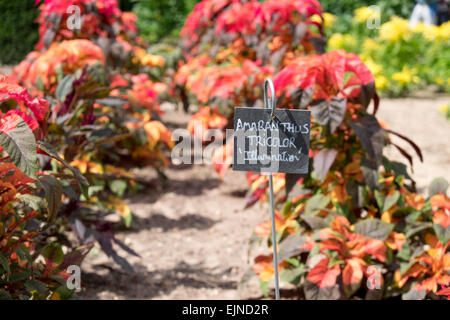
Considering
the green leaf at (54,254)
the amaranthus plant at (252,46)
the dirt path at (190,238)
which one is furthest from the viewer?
the amaranthus plant at (252,46)

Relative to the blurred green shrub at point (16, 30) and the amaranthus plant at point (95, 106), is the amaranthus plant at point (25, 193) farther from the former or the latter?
the blurred green shrub at point (16, 30)

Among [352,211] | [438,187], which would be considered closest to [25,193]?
[352,211]

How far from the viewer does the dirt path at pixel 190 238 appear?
8.30 feet

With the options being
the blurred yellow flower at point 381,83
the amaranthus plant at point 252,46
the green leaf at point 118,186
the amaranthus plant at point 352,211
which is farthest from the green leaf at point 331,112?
the blurred yellow flower at point 381,83

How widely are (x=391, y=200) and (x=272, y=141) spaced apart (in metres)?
0.72

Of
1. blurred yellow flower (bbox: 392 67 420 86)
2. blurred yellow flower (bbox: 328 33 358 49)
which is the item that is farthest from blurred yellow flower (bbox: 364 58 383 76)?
blurred yellow flower (bbox: 328 33 358 49)

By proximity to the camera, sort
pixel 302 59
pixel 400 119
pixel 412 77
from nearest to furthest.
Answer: pixel 302 59
pixel 400 119
pixel 412 77

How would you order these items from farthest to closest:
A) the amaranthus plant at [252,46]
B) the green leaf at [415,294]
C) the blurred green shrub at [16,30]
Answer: the blurred green shrub at [16,30] → the amaranthus plant at [252,46] → the green leaf at [415,294]

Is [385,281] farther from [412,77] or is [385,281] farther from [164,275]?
[412,77]

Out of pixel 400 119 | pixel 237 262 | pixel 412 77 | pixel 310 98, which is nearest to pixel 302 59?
pixel 310 98

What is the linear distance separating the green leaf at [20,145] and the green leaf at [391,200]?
4.39 ft

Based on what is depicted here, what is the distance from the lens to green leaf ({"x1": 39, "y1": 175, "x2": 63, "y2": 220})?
1.49 m

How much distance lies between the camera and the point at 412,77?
7.30m

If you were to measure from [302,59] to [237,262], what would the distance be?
1.22m
